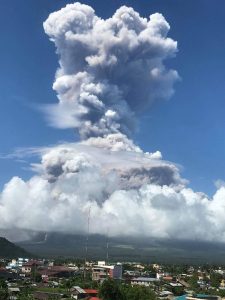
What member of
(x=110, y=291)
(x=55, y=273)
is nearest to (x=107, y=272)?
(x=55, y=273)

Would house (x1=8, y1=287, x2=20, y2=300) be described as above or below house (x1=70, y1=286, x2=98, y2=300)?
above

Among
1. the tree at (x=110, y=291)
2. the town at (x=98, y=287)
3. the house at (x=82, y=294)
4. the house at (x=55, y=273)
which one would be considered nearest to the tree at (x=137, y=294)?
the town at (x=98, y=287)

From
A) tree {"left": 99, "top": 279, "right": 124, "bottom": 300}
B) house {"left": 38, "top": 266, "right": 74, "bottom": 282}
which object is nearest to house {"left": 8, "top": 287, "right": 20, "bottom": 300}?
tree {"left": 99, "top": 279, "right": 124, "bottom": 300}

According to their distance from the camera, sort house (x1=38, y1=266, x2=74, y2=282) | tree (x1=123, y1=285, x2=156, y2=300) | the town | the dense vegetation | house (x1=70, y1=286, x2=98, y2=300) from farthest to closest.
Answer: house (x1=38, y1=266, x2=74, y2=282), house (x1=70, y1=286, x2=98, y2=300), the town, the dense vegetation, tree (x1=123, y1=285, x2=156, y2=300)

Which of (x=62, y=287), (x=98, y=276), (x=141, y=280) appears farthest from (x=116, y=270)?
(x=62, y=287)

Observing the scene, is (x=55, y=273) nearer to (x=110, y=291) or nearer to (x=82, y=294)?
(x=82, y=294)

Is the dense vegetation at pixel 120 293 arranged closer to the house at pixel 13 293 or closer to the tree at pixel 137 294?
the tree at pixel 137 294

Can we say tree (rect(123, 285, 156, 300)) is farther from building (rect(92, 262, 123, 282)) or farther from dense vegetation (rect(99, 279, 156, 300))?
building (rect(92, 262, 123, 282))

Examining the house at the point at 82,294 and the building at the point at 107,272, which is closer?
the house at the point at 82,294

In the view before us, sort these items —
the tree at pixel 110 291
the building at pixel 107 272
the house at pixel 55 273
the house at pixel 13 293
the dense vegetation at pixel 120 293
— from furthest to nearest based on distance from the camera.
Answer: the house at pixel 55 273 → the building at pixel 107 272 → the house at pixel 13 293 → the tree at pixel 110 291 → the dense vegetation at pixel 120 293

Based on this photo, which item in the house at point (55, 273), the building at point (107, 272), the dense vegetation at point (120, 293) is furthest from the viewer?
the house at point (55, 273)

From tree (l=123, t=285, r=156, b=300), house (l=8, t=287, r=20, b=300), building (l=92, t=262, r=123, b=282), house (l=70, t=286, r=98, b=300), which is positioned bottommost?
house (l=70, t=286, r=98, b=300)
